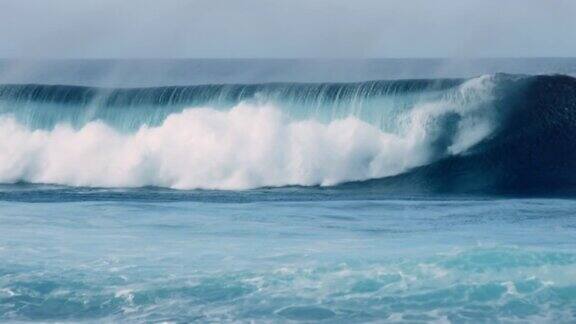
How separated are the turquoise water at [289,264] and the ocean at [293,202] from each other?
0.03m

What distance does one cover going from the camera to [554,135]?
2159 centimetres

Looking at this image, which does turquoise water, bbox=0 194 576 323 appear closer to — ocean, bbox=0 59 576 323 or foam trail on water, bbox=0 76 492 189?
ocean, bbox=0 59 576 323

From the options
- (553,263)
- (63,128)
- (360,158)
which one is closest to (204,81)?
(63,128)

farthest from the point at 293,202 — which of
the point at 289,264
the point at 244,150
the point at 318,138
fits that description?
the point at 289,264

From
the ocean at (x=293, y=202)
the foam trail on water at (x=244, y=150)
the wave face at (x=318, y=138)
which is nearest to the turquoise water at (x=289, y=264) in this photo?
the ocean at (x=293, y=202)

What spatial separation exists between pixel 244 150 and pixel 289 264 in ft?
34.9

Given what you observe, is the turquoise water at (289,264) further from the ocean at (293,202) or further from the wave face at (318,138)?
the wave face at (318,138)

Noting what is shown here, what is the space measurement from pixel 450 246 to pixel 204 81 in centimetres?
4100

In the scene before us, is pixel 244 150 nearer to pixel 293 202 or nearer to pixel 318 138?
pixel 318 138

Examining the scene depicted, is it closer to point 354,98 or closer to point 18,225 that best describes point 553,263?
point 18,225

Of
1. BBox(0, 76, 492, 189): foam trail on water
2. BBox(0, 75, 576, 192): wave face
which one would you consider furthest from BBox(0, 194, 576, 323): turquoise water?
BBox(0, 76, 492, 189): foam trail on water

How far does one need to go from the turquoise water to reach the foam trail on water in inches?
187

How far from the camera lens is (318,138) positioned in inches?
893

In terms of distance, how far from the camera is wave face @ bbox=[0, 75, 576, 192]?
839 inches
